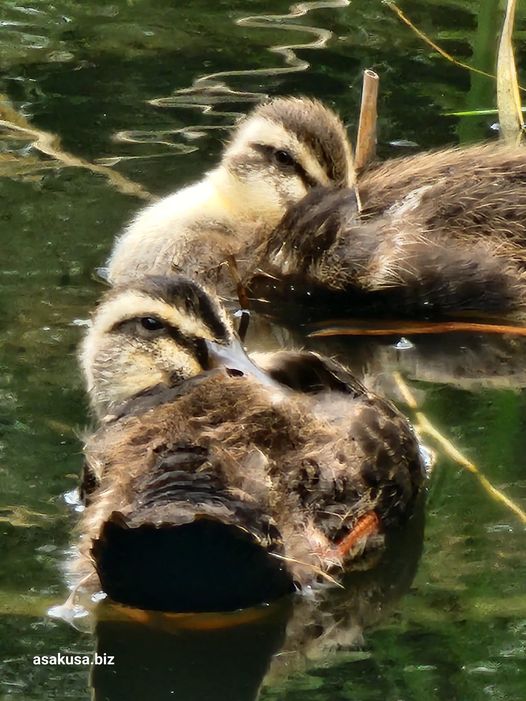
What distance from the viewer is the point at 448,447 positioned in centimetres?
525

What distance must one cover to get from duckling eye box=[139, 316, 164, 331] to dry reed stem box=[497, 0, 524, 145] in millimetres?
2646

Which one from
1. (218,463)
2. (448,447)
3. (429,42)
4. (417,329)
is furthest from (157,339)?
(429,42)

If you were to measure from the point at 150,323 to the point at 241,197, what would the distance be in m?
2.00

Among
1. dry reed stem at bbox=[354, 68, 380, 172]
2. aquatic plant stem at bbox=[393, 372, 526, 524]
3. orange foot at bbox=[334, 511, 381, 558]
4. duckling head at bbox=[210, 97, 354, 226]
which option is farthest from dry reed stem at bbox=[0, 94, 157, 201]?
orange foot at bbox=[334, 511, 381, 558]

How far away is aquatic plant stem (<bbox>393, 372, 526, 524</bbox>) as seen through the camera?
487cm

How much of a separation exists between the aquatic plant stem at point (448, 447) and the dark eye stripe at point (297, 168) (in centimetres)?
112

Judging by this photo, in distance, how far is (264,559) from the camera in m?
4.08

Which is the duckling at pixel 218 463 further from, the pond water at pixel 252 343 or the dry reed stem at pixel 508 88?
the dry reed stem at pixel 508 88

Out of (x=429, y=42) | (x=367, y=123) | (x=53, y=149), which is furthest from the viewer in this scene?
(x=429, y=42)

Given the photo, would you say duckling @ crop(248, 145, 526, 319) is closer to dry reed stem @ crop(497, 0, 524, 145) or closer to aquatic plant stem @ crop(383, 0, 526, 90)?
dry reed stem @ crop(497, 0, 524, 145)

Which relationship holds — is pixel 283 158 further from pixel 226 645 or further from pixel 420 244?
pixel 226 645

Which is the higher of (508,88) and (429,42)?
(508,88)

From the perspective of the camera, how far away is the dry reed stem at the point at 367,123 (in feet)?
23.2

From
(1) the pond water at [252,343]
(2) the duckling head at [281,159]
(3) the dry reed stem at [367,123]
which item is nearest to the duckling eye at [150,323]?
(1) the pond water at [252,343]
